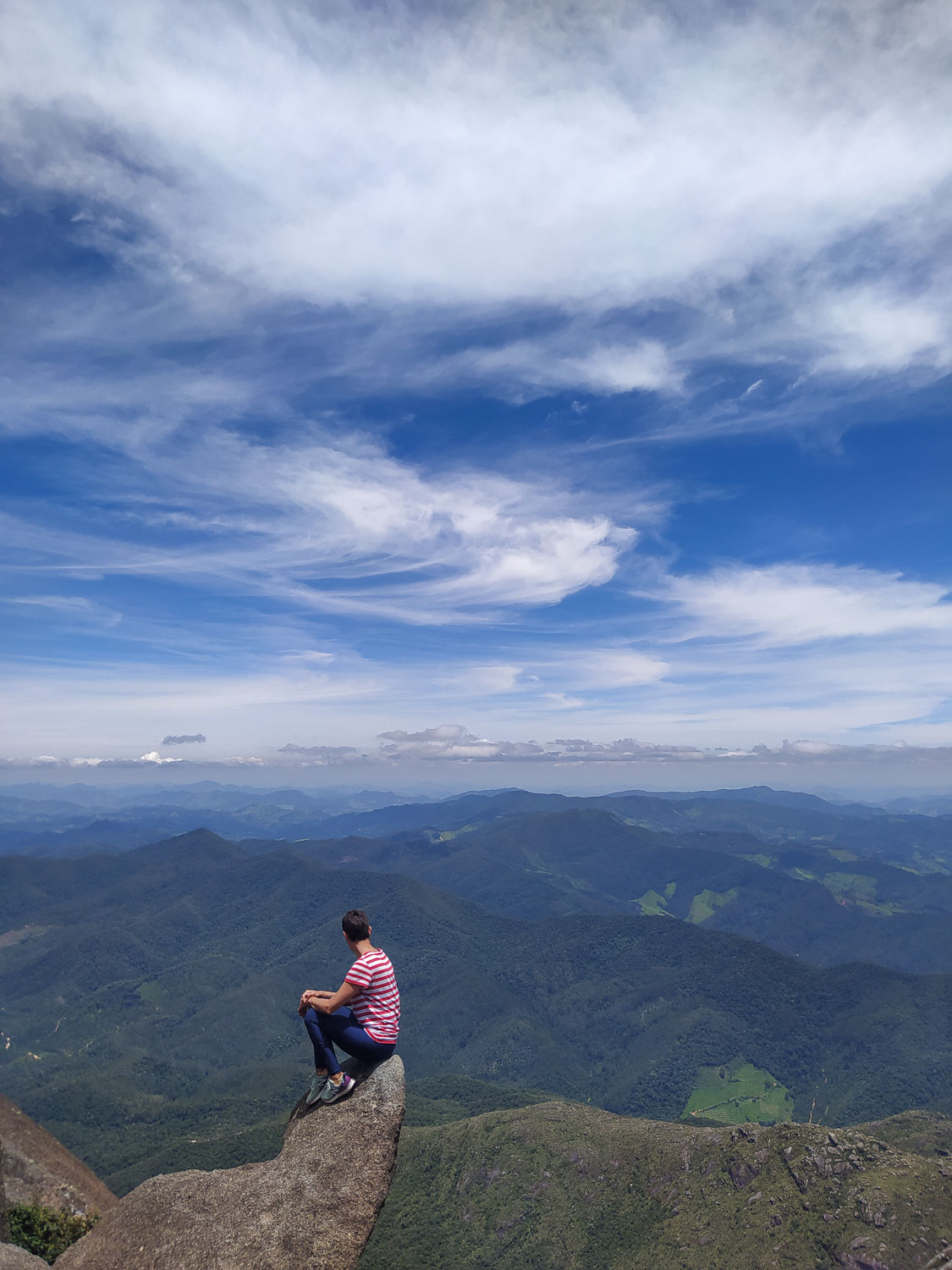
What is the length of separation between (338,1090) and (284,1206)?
8.28 feet

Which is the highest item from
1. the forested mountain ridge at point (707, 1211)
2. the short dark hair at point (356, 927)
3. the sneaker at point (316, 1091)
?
the short dark hair at point (356, 927)

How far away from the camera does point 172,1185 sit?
17.6 meters

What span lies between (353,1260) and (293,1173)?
93.1 inches

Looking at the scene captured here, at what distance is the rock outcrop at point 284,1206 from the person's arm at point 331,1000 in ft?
9.11

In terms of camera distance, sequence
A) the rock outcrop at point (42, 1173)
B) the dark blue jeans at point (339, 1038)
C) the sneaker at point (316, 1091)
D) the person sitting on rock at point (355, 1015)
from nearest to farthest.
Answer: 1. the person sitting on rock at point (355, 1015)
2. the dark blue jeans at point (339, 1038)
3. the sneaker at point (316, 1091)
4. the rock outcrop at point (42, 1173)

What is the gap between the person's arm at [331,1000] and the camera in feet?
52.6

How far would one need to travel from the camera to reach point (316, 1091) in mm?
18188

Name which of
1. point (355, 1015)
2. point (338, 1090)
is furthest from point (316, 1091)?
point (355, 1015)

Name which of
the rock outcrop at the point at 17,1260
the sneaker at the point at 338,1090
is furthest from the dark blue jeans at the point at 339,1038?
the rock outcrop at the point at 17,1260

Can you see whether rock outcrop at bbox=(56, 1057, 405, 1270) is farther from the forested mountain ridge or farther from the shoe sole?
the forested mountain ridge

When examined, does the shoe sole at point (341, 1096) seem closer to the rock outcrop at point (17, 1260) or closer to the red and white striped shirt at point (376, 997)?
the red and white striped shirt at point (376, 997)

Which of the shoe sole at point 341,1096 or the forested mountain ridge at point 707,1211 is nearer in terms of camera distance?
the shoe sole at point 341,1096

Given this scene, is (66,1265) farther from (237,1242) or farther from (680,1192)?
(680,1192)

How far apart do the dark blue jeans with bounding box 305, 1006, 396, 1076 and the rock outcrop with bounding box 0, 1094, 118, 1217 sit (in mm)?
46357
